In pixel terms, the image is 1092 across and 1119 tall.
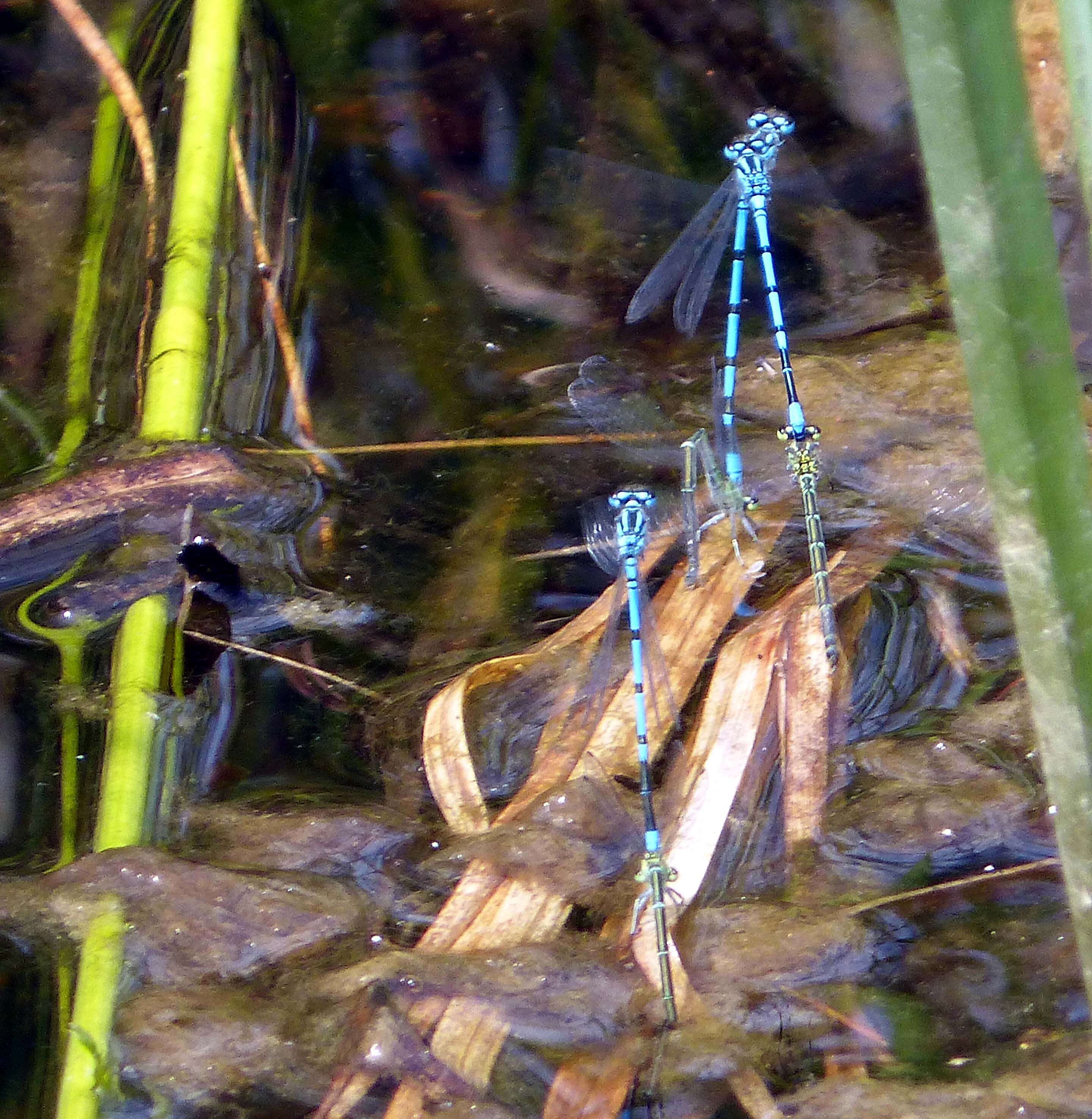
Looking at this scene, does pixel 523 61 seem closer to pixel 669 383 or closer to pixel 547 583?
pixel 669 383

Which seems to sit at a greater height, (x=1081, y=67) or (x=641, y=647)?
(x=1081, y=67)

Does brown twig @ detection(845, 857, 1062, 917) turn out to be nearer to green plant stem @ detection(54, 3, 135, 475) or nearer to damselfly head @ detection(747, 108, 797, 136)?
green plant stem @ detection(54, 3, 135, 475)

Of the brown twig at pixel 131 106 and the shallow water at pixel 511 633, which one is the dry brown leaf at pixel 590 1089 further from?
the brown twig at pixel 131 106

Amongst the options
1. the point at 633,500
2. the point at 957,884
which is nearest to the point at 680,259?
the point at 633,500

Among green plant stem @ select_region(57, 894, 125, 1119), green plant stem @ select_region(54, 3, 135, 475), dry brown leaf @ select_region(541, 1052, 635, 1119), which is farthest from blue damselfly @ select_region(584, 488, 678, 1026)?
green plant stem @ select_region(54, 3, 135, 475)

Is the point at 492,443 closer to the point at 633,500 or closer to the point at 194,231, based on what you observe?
the point at 633,500
